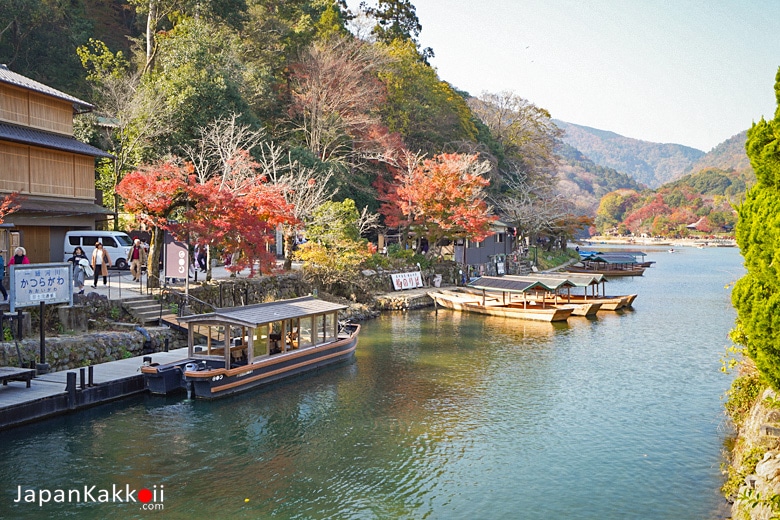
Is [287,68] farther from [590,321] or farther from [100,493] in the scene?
[100,493]

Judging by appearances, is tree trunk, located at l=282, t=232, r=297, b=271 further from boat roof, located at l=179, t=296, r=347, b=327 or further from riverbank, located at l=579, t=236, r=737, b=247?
riverbank, located at l=579, t=236, r=737, b=247

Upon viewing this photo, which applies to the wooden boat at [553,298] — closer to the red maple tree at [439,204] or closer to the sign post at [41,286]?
the red maple tree at [439,204]

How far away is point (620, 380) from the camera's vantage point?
24000mm

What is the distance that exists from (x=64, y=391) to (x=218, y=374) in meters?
4.21

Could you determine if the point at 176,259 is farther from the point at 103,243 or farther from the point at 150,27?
the point at 150,27

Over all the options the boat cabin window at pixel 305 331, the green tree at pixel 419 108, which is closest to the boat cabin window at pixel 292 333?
the boat cabin window at pixel 305 331

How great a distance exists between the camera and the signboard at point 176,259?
1054 inches

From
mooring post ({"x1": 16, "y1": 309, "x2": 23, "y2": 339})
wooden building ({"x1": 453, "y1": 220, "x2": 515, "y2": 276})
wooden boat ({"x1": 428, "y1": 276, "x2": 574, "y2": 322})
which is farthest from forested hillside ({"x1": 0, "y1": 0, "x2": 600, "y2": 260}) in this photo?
mooring post ({"x1": 16, "y1": 309, "x2": 23, "y2": 339})

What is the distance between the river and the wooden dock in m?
0.36

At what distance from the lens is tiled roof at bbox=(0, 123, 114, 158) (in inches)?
1094

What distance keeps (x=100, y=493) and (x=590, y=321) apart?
101 ft

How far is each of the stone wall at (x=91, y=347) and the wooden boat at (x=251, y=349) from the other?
85.0 inches

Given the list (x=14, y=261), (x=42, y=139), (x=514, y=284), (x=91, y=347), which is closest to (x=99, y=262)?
(x=14, y=261)

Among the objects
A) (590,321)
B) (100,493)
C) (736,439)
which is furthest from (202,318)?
(590,321)
